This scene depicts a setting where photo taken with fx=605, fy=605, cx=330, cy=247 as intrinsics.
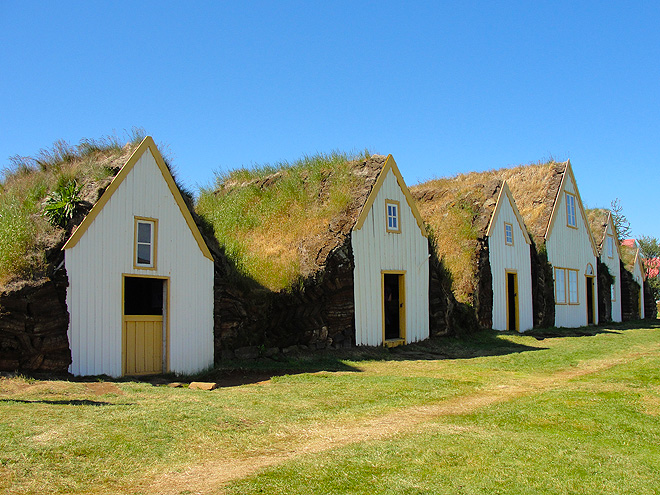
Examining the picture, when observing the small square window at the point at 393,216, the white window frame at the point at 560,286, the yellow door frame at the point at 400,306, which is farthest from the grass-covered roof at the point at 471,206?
the small square window at the point at 393,216

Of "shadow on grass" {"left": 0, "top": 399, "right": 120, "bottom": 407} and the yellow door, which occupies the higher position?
the yellow door

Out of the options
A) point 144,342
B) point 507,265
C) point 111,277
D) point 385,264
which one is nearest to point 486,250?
point 507,265

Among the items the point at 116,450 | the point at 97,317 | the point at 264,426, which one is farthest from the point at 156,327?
the point at 116,450

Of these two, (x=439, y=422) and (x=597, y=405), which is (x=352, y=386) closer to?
(x=439, y=422)

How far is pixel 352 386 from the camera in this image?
11172mm

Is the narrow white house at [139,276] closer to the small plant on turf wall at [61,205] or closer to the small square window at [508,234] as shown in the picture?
the small plant on turf wall at [61,205]

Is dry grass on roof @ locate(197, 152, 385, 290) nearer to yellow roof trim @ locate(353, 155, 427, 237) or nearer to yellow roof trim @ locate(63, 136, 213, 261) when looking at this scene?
yellow roof trim @ locate(353, 155, 427, 237)

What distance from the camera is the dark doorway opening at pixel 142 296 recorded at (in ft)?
49.1

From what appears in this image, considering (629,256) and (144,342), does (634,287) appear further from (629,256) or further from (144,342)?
(144,342)

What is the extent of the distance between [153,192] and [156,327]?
2.96m

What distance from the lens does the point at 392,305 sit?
786 inches

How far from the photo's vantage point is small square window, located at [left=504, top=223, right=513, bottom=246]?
24.7 metres

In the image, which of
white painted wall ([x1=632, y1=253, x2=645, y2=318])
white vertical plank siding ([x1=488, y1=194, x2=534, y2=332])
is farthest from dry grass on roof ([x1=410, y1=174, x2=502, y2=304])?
white painted wall ([x1=632, y1=253, x2=645, y2=318])

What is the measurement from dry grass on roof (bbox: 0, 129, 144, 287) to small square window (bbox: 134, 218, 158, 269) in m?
1.12
